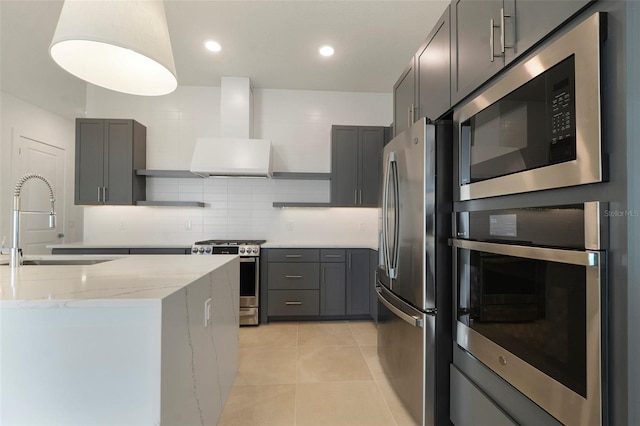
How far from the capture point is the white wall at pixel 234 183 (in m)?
3.85

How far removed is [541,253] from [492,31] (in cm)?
90

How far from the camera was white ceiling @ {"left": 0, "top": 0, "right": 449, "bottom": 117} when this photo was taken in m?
2.45

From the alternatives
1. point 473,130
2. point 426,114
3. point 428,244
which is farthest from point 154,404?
point 426,114

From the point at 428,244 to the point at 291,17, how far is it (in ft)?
7.59

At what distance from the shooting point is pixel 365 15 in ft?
8.27

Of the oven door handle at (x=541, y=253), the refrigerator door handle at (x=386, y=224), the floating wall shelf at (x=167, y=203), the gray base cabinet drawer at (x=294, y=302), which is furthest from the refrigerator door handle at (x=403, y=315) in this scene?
the floating wall shelf at (x=167, y=203)

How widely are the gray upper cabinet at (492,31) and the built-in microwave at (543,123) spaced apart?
6cm

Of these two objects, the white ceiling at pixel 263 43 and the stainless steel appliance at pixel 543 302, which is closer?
the stainless steel appliance at pixel 543 302

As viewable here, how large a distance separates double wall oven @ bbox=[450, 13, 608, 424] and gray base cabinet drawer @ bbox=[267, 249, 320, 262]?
7.01 ft

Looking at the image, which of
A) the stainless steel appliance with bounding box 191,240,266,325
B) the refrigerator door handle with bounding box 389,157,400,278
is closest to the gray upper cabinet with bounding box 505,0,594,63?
the refrigerator door handle with bounding box 389,157,400,278

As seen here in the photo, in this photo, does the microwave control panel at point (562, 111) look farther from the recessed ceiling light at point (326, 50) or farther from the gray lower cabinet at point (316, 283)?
the gray lower cabinet at point (316, 283)

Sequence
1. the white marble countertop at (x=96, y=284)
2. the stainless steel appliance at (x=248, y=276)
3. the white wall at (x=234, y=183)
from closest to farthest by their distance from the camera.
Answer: the white marble countertop at (x=96, y=284)
the stainless steel appliance at (x=248, y=276)
the white wall at (x=234, y=183)

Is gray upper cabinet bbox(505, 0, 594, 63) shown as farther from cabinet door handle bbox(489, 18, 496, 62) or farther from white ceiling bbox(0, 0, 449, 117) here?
white ceiling bbox(0, 0, 449, 117)

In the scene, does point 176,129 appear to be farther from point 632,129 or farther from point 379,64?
point 632,129
